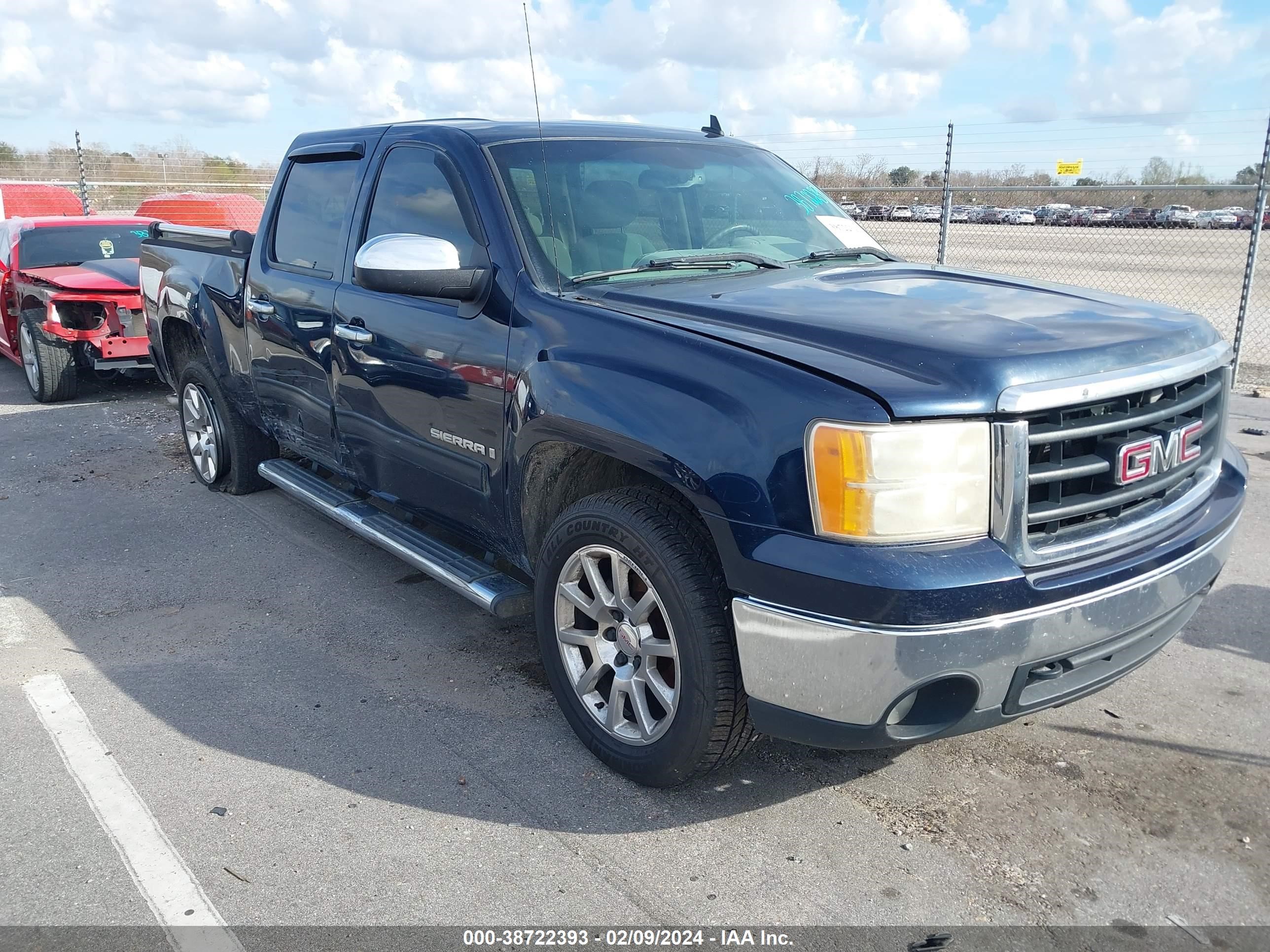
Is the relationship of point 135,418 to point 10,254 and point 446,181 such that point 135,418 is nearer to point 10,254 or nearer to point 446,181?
point 10,254

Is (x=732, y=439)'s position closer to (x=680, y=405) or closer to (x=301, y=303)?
(x=680, y=405)

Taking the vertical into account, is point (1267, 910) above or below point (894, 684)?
below

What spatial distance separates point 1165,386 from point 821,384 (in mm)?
1019

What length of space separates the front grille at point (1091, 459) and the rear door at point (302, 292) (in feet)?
9.62

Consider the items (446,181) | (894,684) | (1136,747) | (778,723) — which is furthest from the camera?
(446,181)

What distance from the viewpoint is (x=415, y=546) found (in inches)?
160

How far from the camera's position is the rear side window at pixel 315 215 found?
443cm

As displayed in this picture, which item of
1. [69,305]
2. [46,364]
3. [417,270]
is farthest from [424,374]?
[46,364]

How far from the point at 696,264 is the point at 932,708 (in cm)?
177

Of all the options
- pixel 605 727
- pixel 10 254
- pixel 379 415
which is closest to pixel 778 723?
pixel 605 727

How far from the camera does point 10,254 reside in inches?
384

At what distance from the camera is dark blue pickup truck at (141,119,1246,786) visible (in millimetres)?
2434

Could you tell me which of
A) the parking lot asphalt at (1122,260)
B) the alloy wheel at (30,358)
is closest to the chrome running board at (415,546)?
the alloy wheel at (30,358)

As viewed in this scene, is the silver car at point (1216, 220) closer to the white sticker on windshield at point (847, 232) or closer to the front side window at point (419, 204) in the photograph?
the white sticker on windshield at point (847, 232)
